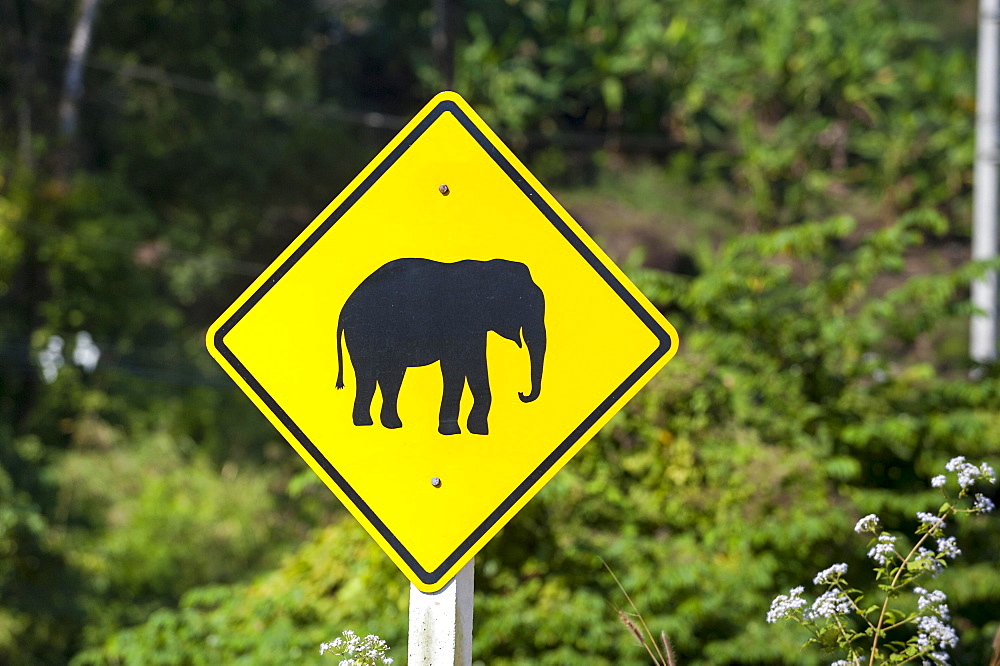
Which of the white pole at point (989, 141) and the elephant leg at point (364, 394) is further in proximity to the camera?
the white pole at point (989, 141)

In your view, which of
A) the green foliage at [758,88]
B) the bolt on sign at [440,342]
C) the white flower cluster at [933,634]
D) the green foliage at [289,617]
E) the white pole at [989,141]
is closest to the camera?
the bolt on sign at [440,342]

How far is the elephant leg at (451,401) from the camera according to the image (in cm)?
178

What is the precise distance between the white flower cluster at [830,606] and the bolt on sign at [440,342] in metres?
0.66

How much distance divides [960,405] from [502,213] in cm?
383

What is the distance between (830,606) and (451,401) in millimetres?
915

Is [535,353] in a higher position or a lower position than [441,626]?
higher

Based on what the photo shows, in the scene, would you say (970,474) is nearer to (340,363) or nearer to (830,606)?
(830,606)

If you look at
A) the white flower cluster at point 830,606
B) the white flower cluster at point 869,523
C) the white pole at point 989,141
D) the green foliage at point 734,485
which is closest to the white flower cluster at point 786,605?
the white flower cluster at point 830,606

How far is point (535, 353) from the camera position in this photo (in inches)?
70.7

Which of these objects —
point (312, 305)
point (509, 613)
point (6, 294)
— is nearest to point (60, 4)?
point (6, 294)

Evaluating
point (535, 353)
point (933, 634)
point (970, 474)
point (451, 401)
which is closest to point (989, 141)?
point (970, 474)

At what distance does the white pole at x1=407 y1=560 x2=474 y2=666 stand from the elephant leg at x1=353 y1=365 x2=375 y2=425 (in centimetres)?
33

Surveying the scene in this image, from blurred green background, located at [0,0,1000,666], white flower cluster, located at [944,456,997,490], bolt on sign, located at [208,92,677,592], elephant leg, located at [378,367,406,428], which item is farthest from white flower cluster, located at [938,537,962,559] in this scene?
blurred green background, located at [0,0,1000,666]

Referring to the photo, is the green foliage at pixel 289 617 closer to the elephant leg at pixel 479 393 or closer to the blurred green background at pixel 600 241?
the blurred green background at pixel 600 241
